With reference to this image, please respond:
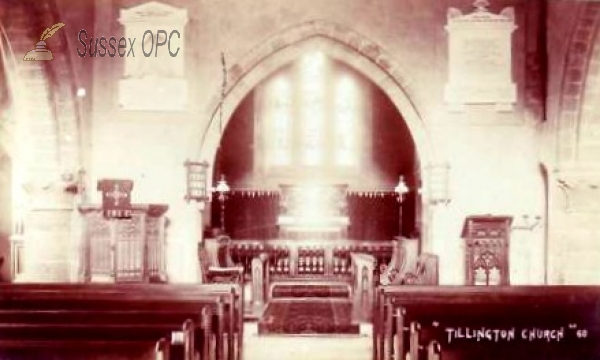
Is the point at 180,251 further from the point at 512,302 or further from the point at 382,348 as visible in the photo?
the point at 512,302

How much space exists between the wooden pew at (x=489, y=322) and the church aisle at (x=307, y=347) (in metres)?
0.62

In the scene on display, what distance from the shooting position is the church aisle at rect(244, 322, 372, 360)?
7.42 meters

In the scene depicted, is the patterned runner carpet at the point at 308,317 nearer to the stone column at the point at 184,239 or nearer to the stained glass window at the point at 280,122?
the stone column at the point at 184,239

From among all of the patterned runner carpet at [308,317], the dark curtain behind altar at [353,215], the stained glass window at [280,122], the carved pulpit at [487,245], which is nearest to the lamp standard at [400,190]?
the dark curtain behind altar at [353,215]

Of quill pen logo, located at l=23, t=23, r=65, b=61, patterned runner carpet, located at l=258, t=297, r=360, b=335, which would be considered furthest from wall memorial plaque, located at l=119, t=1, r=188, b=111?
patterned runner carpet, located at l=258, t=297, r=360, b=335

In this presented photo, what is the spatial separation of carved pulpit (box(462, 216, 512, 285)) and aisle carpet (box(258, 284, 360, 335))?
1.67 meters

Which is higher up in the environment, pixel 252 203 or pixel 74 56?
pixel 74 56

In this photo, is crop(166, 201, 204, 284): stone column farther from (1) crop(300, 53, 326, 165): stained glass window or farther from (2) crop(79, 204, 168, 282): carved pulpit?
(1) crop(300, 53, 326, 165): stained glass window

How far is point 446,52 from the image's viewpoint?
39.3 ft

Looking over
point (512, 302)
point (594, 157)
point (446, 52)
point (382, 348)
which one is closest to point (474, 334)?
point (512, 302)

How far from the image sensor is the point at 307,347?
786 cm

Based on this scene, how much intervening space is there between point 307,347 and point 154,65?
5689 mm

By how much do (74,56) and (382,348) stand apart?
272 inches

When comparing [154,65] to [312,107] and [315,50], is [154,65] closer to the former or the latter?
[315,50]
